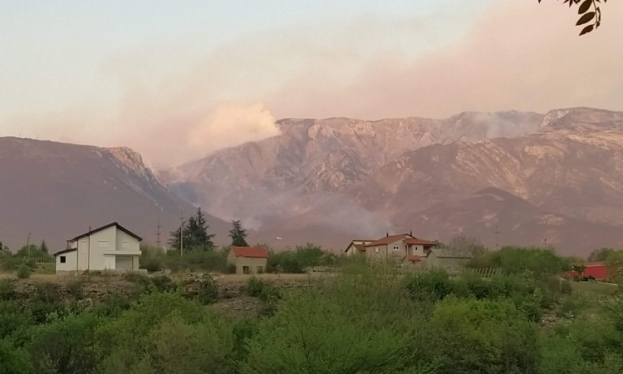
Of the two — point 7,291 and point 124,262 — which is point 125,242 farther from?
point 7,291

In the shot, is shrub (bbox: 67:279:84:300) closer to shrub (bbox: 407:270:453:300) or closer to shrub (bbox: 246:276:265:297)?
shrub (bbox: 246:276:265:297)

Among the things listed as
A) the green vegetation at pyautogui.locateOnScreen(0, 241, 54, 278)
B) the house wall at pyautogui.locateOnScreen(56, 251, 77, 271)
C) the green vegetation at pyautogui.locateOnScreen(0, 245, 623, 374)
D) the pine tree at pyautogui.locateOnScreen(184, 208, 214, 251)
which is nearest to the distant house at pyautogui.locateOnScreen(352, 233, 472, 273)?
the pine tree at pyautogui.locateOnScreen(184, 208, 214, 251)

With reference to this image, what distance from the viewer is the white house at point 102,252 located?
66.7m

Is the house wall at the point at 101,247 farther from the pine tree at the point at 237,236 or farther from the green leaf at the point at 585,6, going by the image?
the green leaf at the point at 585,6

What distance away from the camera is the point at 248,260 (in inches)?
3167

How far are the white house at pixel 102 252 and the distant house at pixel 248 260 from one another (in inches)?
481

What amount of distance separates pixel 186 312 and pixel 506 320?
582 inches

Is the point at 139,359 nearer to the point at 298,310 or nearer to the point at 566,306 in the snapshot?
the point at 298,310

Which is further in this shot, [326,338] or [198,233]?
[198,233]

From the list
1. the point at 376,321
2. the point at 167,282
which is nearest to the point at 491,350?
the point at 376,321

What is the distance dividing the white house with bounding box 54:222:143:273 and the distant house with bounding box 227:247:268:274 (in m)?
12.2

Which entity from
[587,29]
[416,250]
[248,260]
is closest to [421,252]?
[416,250]

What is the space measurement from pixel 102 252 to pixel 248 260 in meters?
17.3

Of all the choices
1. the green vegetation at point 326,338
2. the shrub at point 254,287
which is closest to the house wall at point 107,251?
the shrub at point 254,287
